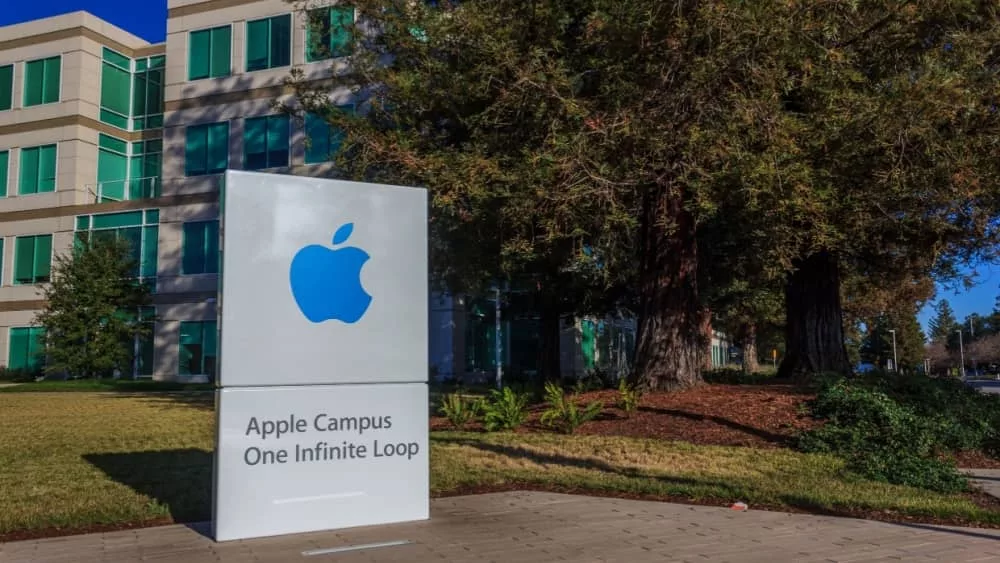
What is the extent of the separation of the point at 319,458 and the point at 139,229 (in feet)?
119


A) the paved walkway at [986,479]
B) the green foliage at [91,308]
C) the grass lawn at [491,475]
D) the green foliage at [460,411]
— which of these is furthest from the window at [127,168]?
the paved walkway at [986,479]

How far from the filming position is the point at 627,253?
16.3 metres

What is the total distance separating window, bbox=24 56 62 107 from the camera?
136 feet

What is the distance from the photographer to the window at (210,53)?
128ft

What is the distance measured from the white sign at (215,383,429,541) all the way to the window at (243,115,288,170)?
1240 inches

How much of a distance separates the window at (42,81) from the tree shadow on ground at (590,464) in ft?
121

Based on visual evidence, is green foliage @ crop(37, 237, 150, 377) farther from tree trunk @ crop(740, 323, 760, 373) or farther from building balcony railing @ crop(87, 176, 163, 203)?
tree trunk @ crop(740, 323, 760, 373)

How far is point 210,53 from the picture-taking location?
3928 centimetres

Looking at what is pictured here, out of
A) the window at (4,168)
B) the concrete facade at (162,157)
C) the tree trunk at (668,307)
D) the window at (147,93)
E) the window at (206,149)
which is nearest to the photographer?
the tree trunk at (668,307)

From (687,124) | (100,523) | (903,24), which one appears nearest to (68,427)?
(100,523)

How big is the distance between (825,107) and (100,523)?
1053 cm

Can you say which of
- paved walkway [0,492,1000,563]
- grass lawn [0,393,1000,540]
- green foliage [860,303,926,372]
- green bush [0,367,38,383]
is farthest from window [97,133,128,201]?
green foliage [860,303,926,372]

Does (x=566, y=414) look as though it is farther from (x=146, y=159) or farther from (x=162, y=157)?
(x=146, y=159)

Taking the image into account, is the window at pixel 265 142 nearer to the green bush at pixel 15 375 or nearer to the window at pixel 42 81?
the window at pixel 42 81
